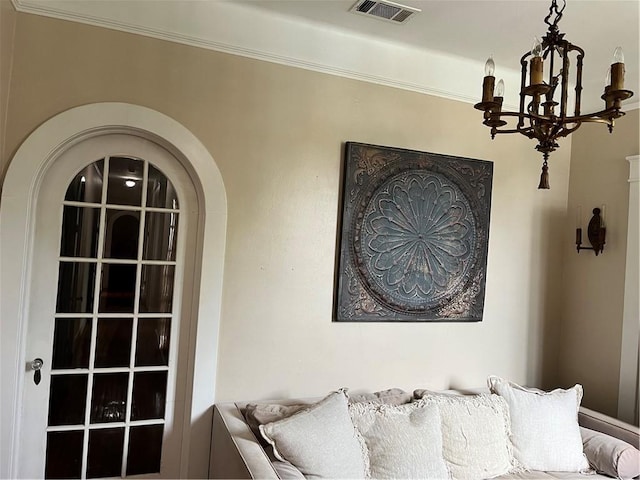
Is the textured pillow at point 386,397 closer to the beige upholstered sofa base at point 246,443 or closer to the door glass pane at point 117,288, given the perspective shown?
the beige upholstered sofa base at point 246,443

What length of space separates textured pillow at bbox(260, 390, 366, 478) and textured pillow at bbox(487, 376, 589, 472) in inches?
35.9

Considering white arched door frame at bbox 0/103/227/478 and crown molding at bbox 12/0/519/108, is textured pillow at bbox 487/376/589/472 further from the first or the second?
crown molding at bbox 12/0/519/108

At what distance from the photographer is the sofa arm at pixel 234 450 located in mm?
1833

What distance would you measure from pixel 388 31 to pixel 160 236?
1.64m

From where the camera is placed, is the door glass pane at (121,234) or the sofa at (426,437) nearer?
the sofa at (426,437)

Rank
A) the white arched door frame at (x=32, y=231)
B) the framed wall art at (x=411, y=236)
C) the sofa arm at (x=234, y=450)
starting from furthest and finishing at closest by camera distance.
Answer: the framed wall art at (x=411, y=236) < the white arched door frame at (x=32, y=231) < the sofa arm at (x=234, y=450)

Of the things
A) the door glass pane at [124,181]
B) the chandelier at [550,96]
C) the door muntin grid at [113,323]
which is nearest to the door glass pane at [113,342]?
the door muntin grid at [113,323]

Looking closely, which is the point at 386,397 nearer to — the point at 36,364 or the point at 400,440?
the point at 400,440

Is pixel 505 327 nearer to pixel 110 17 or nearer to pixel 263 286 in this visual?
pixel 263 286

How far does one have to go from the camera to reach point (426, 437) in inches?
87.4

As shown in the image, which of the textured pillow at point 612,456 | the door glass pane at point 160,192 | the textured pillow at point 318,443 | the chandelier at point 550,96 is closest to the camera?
the chandelier at point 550,96

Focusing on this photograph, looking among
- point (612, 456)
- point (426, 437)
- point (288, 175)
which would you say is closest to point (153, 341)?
point (288, 175)

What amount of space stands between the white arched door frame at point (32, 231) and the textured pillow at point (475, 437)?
115 centimetres

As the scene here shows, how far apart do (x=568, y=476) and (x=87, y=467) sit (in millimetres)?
2362
